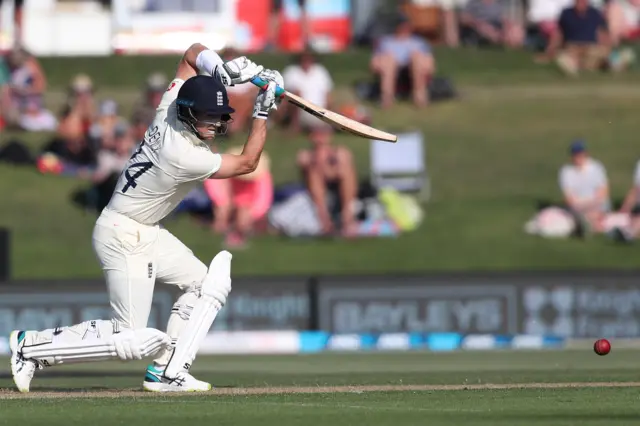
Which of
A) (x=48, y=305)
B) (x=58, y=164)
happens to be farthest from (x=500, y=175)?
(x=48, y=305)

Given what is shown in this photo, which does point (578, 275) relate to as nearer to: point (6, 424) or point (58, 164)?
point (58, 164)

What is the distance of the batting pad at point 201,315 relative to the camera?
7926 millimetres

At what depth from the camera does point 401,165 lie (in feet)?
55.6

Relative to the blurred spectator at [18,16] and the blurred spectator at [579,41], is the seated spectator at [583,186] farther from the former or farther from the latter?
the blurred spectator at [18,16]

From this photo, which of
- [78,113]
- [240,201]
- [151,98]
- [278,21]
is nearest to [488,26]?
[278,21]

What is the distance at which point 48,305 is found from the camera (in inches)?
535

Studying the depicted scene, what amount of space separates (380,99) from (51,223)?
4685 mm

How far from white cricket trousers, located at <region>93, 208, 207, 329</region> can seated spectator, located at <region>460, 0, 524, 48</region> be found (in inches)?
559

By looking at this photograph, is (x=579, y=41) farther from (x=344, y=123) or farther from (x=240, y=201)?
(x=344, y=123)

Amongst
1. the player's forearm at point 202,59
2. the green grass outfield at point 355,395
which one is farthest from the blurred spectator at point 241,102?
the player's forearm at point 202,59

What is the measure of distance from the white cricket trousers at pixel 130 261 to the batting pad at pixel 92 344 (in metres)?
0.13

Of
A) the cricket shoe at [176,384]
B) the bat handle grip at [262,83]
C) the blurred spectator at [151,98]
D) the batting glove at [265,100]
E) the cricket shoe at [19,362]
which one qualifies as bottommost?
the cricket shoe at [176,384]

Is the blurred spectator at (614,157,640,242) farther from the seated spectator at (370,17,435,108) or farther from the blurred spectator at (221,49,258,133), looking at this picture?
the blurred spectator at (221,49,258,133)

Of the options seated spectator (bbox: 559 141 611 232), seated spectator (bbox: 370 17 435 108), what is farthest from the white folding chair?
seated spectator (bbox: 559 141 611 232)
